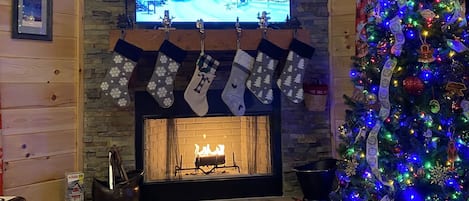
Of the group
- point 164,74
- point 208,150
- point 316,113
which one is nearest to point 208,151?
point 208,150

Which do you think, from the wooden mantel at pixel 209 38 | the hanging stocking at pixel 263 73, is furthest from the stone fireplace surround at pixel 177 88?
the hanging stocking at pixel 263 73

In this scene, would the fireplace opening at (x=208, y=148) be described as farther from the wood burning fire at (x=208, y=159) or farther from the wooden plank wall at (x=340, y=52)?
the wooden plank wall at (x=340, y=52)

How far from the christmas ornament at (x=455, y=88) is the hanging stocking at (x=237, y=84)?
4.17 ft

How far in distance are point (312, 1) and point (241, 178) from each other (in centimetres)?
140

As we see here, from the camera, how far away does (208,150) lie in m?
3.30

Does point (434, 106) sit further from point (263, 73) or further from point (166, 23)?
point (166, 23)

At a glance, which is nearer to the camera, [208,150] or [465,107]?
[465,107]

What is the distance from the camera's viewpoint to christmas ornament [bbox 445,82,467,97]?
2.15 m

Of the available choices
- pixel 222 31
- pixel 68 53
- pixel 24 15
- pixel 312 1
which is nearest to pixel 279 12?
pixel 312 1

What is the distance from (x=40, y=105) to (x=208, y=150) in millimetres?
1224

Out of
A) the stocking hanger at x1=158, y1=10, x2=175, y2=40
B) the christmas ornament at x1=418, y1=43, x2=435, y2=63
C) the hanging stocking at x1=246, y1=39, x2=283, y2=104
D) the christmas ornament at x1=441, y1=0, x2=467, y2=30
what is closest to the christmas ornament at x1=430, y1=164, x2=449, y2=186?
the christmas ornament at x1=418, y1=43, x2=435, y2=63

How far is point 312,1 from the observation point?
10.5 ft

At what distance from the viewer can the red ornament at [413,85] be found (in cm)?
218

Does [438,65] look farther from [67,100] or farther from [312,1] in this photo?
[67,100]
